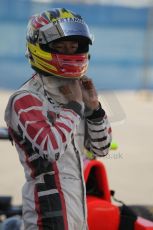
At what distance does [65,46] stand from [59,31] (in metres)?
0.07

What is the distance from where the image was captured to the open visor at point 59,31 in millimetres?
2051

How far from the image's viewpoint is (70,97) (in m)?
2.04

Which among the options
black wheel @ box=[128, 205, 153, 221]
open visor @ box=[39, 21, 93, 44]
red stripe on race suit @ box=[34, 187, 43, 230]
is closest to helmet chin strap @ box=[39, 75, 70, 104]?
open visor @ box=[39, 21, 93, 44]

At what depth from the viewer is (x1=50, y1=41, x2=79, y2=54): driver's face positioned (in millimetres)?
2096

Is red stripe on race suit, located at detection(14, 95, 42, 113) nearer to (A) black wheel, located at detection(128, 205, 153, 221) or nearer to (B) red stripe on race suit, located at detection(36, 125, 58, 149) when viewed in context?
(B) red stripe on race suit, located at detection(36, 125, 58, 149)

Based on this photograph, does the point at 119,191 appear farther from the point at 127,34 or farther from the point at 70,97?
the point at 127,34

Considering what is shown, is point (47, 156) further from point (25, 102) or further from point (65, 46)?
point (65, 46)

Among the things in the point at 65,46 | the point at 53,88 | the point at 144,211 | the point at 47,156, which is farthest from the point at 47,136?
the point at 144,211

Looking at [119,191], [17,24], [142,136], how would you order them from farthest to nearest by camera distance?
[17,24], [142,136], [119,191]

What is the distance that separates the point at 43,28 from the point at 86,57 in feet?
0.64

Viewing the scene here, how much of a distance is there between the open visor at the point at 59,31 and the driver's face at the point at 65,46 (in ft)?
0.13

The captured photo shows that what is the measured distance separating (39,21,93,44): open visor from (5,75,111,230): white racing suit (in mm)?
156

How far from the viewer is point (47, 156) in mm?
1964

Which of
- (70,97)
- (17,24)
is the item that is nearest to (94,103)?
(70,97)
